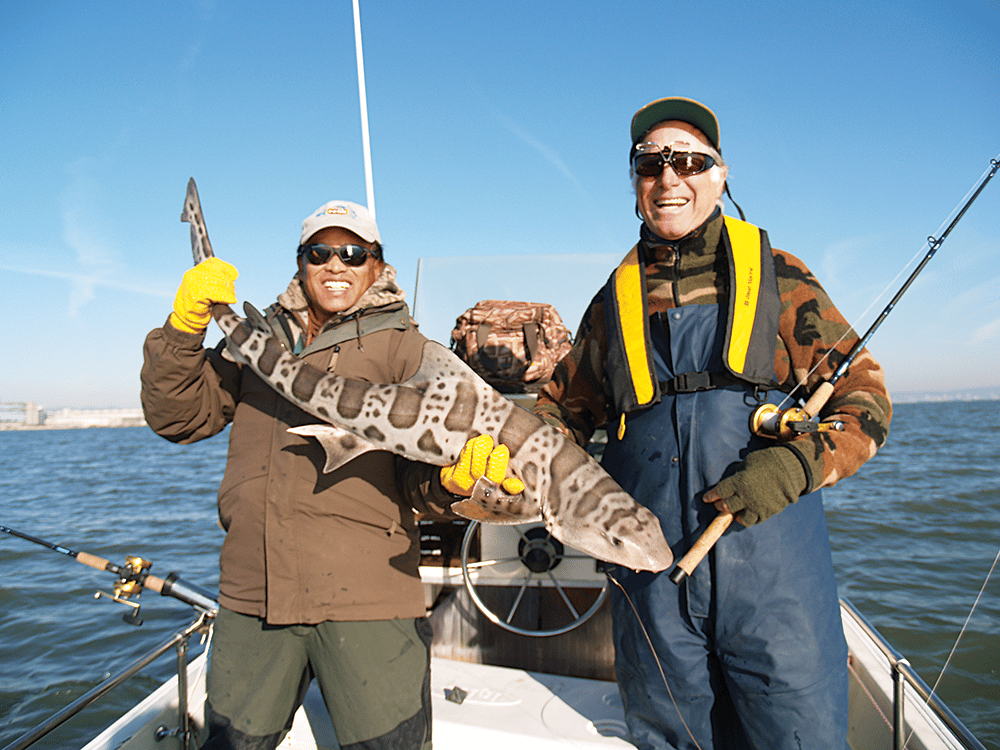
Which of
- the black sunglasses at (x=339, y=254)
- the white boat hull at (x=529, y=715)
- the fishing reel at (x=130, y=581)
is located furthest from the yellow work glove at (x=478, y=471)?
the fishing reel at (x=130, y=581)

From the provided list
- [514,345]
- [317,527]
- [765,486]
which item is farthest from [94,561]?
[765,486]

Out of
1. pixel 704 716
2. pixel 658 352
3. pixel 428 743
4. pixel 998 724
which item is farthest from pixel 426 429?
pixel 998 724

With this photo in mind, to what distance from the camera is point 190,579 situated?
11.2 metres

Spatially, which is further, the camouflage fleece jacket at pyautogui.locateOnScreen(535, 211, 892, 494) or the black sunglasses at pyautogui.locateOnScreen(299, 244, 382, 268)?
the black sunglasses at pyautogui.locateOnScreen(299, 244, 382, 268)

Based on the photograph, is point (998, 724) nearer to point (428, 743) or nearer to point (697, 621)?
point (697, 621)

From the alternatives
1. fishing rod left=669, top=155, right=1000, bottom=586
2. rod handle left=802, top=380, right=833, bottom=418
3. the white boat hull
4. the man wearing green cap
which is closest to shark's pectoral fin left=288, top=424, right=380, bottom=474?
the man wearing green cap

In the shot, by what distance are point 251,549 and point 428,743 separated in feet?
4.23

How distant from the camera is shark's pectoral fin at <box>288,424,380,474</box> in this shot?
2904mm

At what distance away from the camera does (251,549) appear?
2910 millimetres

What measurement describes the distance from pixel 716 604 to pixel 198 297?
2.92 meters

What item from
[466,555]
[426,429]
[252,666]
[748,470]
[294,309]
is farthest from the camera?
[466,555]

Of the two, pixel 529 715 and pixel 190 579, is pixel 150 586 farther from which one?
pixel 190 579

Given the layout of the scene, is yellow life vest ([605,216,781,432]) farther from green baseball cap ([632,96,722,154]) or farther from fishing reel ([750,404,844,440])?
green baseball cap ([632,96,722,154])

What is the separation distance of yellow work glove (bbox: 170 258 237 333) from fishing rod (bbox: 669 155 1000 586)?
2.67 m
